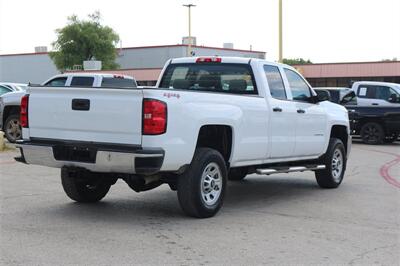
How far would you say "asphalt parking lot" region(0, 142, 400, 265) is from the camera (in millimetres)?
5664

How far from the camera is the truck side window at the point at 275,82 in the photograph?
870 cm

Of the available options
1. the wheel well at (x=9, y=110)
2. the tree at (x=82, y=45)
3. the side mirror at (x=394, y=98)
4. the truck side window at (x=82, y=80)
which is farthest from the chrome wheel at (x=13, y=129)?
the tree at (x=82, y=45)

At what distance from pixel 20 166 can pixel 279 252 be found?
7.68 meters

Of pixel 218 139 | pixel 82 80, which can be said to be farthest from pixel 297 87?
pixel 82 80

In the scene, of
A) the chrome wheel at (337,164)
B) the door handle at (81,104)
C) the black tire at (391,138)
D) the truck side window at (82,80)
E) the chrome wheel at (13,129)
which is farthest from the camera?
the black tire at (391,138)

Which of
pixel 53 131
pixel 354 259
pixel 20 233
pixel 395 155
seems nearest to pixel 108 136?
pixel 53 131

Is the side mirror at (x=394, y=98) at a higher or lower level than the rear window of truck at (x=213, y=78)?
lower

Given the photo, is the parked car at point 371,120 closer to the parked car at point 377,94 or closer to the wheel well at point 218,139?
the parked car at point 377,94

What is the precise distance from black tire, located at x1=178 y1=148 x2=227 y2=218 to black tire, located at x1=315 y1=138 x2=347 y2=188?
306 centimetres

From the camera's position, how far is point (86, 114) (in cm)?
691

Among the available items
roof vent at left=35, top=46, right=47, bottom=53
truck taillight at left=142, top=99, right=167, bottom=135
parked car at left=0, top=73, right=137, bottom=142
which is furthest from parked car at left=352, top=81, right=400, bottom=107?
roof vent at left=35, top=46, right=47, bottom=53

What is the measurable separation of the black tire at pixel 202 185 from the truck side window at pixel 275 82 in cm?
175

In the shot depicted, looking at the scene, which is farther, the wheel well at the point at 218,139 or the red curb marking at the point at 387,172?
the red curb marking at the point at 387,172

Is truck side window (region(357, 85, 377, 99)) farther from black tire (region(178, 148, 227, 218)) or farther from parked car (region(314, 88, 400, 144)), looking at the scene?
black tire (region(178, 148, 227, 218))
